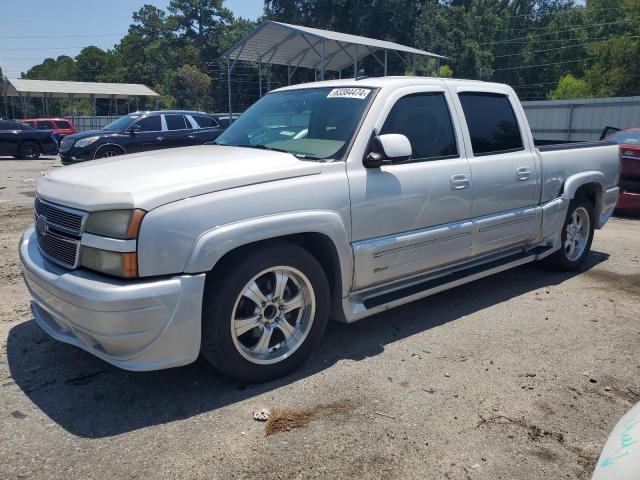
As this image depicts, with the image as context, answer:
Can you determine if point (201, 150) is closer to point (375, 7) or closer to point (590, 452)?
point (590, 452)

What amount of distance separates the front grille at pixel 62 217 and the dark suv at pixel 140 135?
12.0 m

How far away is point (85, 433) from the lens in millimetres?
2986

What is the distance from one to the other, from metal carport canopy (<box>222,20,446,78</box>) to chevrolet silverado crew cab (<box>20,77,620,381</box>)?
16.6m

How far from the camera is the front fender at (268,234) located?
3068 mm

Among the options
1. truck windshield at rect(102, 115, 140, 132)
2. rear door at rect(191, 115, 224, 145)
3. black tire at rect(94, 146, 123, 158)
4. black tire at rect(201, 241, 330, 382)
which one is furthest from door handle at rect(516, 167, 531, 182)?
truck windshield at rect(102, 115, 140, 132)

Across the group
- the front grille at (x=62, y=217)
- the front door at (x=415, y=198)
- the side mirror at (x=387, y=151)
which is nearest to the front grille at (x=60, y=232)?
the front grille at (x=62, y=217)

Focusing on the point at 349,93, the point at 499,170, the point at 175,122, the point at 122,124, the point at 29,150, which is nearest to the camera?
the point at 349,93

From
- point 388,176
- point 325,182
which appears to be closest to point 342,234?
point 325,182

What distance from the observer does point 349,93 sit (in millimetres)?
4277

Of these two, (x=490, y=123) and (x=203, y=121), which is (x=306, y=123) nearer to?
(x=490, y=123)

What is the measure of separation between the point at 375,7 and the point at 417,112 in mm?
50518

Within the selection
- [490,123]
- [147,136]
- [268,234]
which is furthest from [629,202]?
[147,136]

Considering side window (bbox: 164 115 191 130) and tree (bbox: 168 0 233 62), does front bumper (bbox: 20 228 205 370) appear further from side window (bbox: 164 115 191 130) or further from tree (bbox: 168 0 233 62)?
tree (bbox: 168 0 233 62)

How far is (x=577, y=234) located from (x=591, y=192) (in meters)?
0.51
